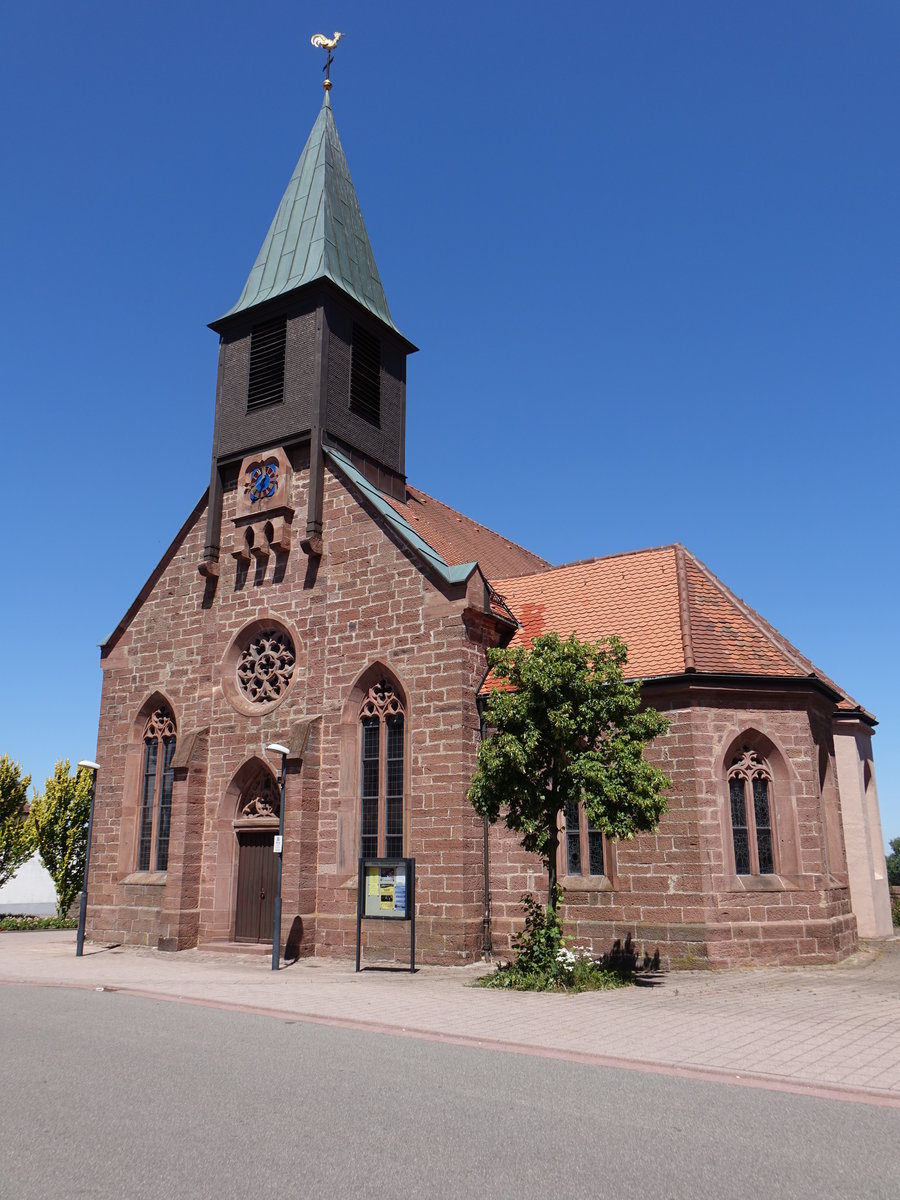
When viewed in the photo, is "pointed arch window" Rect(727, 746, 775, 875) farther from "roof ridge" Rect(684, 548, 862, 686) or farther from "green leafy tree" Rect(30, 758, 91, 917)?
"green leafy tree" Rect(30, 758, 91, 917)

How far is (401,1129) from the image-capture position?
6359mm

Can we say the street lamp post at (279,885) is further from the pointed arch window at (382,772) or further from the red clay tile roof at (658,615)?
the red clay tile roof at (658,615)

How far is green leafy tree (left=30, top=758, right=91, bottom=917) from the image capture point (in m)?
28.1

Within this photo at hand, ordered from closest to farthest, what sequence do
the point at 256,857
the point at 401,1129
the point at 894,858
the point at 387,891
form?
the point at 401,1129 → the point at 387,891 → the point at 256,857 → the point at 894,858

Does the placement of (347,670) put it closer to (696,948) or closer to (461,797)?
(461,797)

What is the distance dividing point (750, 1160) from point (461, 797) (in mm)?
12115

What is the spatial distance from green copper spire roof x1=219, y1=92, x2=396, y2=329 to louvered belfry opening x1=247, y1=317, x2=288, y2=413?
76 cm

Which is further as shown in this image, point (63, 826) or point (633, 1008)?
point (63, 826)

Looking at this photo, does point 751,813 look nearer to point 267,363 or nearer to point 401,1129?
point 401,1129

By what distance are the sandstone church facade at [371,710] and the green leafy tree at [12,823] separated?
730cm

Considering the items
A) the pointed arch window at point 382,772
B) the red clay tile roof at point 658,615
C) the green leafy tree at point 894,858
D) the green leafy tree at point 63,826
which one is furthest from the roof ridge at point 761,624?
the green leafy tree at point 894,858

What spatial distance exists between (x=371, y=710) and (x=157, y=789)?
685cm

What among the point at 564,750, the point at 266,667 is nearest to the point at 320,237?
the point at 266,667

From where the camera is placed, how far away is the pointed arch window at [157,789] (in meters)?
22.3
